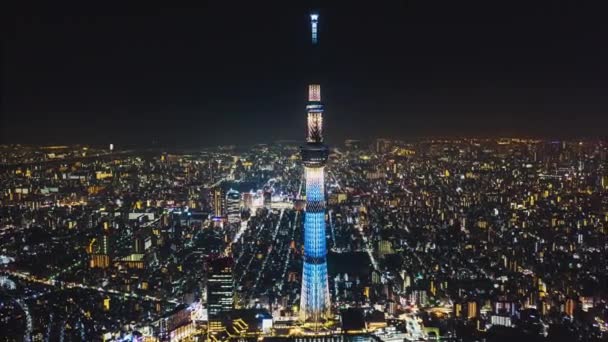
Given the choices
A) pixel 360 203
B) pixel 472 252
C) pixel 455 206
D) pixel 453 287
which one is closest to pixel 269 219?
pixel 360 203

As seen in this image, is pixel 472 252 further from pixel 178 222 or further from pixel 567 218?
pixel 178 222

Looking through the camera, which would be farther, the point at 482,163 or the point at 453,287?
the point at 482,163

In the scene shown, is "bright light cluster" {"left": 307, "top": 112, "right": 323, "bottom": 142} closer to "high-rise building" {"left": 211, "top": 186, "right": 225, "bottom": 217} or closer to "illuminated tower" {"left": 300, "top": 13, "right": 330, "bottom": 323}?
"illuminated tower" {"left": 300, "top": 13, "right": 330, "bottom": 323}

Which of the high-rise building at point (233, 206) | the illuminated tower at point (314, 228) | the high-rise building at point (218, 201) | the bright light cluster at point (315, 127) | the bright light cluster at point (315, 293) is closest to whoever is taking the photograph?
the bright light cluster at point (315, 127)

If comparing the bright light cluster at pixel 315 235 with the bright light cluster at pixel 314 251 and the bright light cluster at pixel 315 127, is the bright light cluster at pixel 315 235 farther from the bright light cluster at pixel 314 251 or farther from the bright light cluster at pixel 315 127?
the bright light cluster at pixel 315 127

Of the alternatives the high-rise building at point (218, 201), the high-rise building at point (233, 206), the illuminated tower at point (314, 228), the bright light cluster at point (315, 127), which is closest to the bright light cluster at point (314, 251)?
the illuminated tower at point (314, 228)

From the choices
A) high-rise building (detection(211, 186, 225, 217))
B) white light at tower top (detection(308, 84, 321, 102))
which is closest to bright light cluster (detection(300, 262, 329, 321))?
white light at tower top (detection(308, 84, 321, 102))
